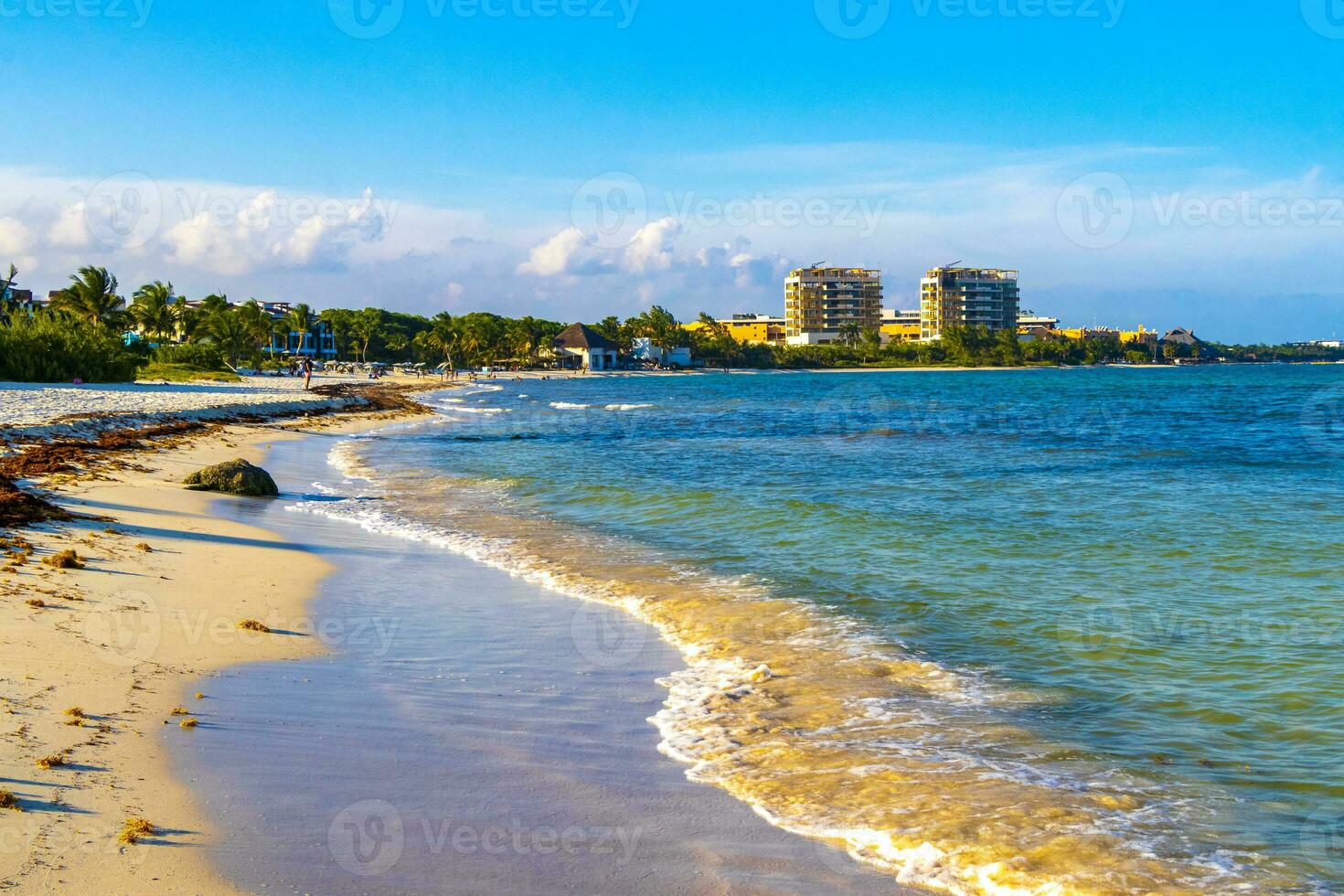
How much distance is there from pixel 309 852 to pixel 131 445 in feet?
69.2

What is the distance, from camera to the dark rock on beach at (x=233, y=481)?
698 inches

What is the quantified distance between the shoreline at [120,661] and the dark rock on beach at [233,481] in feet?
Result: 7.73

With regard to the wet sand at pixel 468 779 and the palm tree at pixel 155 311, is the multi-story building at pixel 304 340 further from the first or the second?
the wet sand at pixel 468 779

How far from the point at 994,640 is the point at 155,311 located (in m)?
92.3

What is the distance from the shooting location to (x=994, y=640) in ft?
30.6

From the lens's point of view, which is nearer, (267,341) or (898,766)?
(898,766)

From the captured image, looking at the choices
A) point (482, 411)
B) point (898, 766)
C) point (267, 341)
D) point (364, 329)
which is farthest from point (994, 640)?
point (364, 329)

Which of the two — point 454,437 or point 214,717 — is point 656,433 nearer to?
point 454,437

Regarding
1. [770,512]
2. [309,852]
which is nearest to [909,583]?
[770,512]

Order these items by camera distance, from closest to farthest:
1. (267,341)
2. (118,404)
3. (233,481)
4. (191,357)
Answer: (233,481)
(118,404)
(191,357)
(267,341)

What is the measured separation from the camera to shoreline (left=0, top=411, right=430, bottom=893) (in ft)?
14.2

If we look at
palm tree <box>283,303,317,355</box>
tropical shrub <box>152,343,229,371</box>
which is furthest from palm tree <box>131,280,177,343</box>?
palm tree <box>283,303,317,355</box>

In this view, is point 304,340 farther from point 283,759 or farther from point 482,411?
point 283,759

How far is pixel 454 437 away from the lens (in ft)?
123
